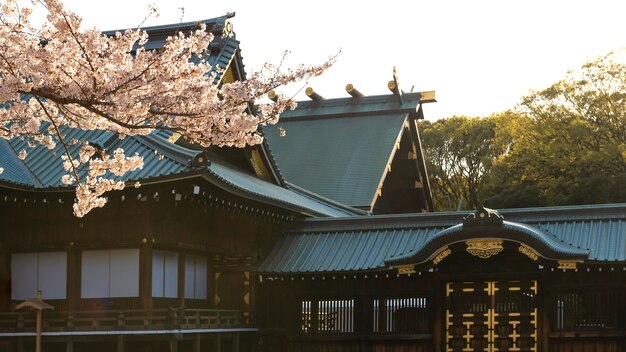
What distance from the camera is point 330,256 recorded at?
2016 centimetres

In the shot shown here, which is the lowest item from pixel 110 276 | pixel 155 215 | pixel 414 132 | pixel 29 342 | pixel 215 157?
pixel 29 342

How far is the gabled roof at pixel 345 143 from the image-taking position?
30656 mm

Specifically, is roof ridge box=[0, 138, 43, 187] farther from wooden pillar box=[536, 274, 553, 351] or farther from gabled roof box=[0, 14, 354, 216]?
wooden pillar box=[536, 274, 553, 351]

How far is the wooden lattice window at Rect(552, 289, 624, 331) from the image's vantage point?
18.1m

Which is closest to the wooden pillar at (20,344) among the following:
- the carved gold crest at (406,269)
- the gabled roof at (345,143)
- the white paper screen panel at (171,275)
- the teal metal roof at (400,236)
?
the white paper screen panel at (171,275)

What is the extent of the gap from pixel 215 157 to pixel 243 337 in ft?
14.3

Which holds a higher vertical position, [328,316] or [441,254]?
[441,254]

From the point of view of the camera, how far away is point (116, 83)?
937 centimetres

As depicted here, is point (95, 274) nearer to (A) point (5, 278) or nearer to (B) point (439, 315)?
(A) point (5, 278)

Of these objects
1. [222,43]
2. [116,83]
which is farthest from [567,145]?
[116,83]

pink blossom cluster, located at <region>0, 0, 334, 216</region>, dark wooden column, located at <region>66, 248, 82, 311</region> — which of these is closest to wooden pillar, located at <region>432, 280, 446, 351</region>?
dark wooden column, located at <region>66, 248, 82, 311</region>

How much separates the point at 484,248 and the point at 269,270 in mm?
4438

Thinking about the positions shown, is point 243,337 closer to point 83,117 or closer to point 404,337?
point 404,337

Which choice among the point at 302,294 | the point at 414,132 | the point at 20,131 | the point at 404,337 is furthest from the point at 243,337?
the point at 414,132
